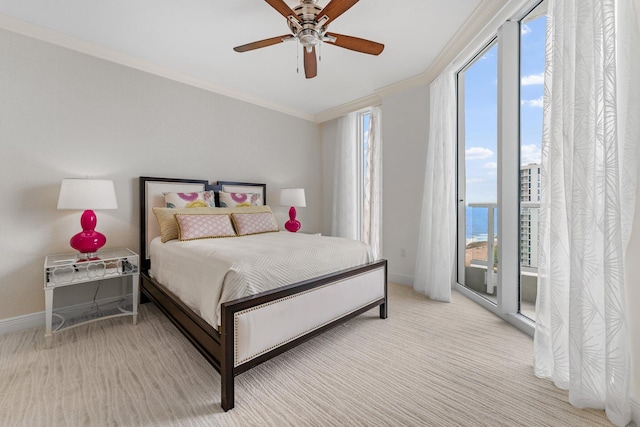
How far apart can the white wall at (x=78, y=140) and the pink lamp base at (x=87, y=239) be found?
36 centimetres

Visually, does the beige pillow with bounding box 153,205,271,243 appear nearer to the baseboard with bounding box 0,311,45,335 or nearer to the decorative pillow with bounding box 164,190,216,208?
the decorative pillow with bounding box 164,190,216,208

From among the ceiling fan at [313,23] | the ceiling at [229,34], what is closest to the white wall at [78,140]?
the ceiling at [229,34]

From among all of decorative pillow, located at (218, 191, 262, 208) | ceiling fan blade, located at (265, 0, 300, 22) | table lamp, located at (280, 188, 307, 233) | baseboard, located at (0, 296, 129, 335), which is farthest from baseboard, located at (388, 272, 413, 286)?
baseboard, located at (0, 296, 129, 335)

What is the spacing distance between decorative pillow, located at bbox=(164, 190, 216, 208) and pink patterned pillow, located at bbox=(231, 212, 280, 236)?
1.33 ft

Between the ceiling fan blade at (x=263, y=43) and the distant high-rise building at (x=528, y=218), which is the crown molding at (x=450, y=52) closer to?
the distant high-rise building at (x=528, y=218)

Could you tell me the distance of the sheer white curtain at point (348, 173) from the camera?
4430mm

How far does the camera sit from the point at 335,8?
1.74m

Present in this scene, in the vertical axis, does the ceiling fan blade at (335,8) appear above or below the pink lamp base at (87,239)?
above

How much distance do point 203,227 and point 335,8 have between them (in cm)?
211

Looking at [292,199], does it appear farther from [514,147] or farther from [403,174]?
[514,147]

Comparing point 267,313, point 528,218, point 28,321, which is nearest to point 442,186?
point 528,218

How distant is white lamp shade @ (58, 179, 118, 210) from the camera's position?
7.18ft

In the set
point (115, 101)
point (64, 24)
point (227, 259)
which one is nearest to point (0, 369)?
point (227, 259)

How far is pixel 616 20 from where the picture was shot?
49.9 inches
